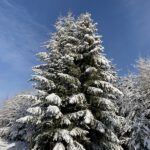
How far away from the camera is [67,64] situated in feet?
82.8

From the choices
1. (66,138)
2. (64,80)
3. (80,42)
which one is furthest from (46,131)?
(80,42)

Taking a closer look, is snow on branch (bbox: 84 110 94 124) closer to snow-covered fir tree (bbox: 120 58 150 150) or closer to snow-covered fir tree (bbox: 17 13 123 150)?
snow-covered fir tree (bbox: 17 13 123 150)

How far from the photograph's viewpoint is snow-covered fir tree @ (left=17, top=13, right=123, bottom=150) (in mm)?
22625

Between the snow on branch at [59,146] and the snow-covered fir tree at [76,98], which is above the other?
the snow-covered fir tree at [76,98]

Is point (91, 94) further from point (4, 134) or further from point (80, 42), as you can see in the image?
point (4, 134)

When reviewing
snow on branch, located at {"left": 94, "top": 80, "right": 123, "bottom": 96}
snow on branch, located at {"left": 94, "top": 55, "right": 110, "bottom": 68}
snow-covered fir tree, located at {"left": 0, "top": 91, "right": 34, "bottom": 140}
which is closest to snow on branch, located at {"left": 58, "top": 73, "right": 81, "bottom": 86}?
snow on branch, located at {"left": 94, "top": 80, "right": 123, "bottom": 96}

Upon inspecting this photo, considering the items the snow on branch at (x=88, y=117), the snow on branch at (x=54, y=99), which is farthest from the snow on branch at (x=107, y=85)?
the snow on branch at (x=54, y=99)

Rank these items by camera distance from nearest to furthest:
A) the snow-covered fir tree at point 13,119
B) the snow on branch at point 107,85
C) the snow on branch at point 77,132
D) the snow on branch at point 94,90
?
the snow on branch at point 77,132 < the snow on branch at point 94,90 < the snow on branch at point 107,85 < the snow-covered fir tree at point 13,119

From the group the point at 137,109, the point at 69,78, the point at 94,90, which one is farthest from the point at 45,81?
the point at 137,109

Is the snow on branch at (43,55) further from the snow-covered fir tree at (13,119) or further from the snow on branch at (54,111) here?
the snow-covered fir tree at (13,119)

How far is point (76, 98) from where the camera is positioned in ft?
74.5

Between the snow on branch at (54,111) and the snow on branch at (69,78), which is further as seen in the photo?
the snow on branch at (69,78)

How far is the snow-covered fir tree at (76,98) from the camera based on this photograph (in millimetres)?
22625

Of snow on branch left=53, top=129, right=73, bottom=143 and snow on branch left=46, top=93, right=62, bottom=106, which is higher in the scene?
snow on branch left=46, top=93, right=62, bottom=106
